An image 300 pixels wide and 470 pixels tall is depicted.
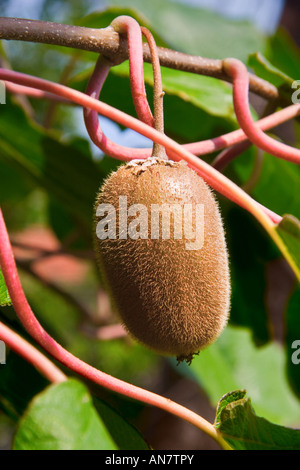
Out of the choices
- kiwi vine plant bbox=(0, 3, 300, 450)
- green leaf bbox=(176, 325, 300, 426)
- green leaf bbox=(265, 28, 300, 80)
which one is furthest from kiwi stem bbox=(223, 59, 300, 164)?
green leaf bbox=(176, 325, 300, 426)

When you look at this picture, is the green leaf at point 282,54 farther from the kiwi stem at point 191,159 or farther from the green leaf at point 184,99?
the kiwi stem at point 191,159

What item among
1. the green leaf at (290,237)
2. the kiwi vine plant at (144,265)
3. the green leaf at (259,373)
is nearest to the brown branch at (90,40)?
the kiwi vine plant at (144,265)

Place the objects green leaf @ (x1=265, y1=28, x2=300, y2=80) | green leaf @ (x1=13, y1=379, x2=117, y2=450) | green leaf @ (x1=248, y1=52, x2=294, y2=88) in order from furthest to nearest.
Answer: green leaf @ (x1=265, y1=28, x2=300, y2=80) < green leaf @ (x1=248, y1=52, x2=294, y2=88) < green leaf @ (x1=13, y1=379, x2=117, y2=450)

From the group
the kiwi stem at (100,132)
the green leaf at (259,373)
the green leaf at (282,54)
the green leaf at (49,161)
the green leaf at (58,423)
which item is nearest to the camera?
the green leaf at (58,423)

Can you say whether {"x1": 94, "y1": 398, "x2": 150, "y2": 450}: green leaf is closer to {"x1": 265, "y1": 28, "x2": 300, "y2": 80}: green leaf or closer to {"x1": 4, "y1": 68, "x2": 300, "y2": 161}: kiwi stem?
{"x1": 4, "y1": 68, "x2": 300, "y2": 161}: kiwi stem

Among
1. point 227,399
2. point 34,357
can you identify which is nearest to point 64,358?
point 34,357

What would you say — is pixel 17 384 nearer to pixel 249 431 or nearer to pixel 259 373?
pixel 249 431
